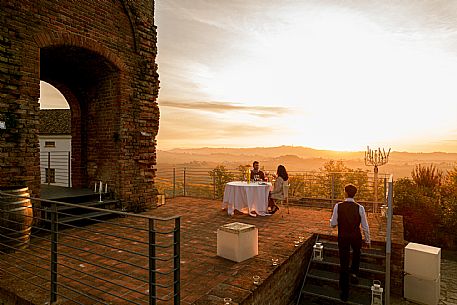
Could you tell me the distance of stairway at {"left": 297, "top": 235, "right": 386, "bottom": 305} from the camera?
4828 mm

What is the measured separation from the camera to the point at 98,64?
7.55m

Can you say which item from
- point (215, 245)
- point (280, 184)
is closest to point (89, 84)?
point (215, 245)

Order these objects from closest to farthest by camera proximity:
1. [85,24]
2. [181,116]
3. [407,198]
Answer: [85,24]
[407,198]
[181,116]

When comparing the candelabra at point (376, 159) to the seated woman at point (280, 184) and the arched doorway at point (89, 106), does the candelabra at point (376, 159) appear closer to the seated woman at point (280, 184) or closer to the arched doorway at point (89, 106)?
the seated woman at point (280, 184)

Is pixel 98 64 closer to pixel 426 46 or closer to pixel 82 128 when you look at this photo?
pixel 82 128

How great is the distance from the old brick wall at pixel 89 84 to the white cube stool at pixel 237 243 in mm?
4210

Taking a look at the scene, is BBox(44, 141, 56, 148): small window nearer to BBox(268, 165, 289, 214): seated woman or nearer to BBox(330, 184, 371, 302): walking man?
BBox(268, 165, 289, 214): seated woman

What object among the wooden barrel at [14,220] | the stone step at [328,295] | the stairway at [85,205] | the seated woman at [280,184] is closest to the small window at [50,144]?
the stairway at [85,205]

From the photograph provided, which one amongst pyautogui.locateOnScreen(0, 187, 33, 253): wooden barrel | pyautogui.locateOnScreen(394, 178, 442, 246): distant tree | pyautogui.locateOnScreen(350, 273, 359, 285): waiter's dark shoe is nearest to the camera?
pyautogui.locateOnScreen(0, 187, 33, 253): wooden barrel

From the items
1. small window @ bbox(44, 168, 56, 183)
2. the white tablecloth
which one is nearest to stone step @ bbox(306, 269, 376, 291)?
the white tablecloth

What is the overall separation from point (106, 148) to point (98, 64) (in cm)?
237

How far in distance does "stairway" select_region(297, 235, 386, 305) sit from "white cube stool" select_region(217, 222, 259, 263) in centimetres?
136

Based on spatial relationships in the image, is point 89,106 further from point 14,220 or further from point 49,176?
point 14,220

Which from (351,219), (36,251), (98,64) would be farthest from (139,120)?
(351,219)
